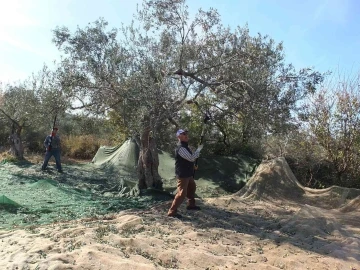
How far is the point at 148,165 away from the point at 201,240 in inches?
152

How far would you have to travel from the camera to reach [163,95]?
7.07 m

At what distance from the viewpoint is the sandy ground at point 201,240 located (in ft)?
15.0

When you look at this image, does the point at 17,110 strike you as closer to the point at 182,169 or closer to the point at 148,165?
the point at 148,165

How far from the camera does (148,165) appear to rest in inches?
364

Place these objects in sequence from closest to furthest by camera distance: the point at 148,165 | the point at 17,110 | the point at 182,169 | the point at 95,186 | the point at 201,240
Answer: the point at 201,240 < the point at 182,169 < the point at 148,165 < the point at 95,186 < the point at 17,110

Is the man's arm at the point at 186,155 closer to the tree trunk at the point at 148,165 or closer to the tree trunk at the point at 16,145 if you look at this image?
the tree trunk at the point at 148,165

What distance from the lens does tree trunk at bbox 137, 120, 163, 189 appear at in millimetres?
9125

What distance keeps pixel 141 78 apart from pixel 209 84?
1637mm

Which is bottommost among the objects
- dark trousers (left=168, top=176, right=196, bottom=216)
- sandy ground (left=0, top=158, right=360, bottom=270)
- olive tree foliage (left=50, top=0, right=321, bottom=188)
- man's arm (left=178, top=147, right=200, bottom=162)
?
sandy ground (left=0, top=158, right=360, bottom=270)

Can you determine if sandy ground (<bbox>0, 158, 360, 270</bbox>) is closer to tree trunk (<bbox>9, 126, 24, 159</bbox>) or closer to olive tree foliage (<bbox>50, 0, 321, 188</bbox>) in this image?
olive tree foliage (<bbox>50, 0, 321, 188</bbox>)

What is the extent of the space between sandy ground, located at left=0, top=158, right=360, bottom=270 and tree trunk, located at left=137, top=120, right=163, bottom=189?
1.49 metres

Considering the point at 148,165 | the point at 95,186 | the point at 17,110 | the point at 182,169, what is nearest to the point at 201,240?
the point at 182,169

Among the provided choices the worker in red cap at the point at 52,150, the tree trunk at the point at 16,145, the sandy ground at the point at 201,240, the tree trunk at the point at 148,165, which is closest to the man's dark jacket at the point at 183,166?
the sandy ground at the point at 201,240

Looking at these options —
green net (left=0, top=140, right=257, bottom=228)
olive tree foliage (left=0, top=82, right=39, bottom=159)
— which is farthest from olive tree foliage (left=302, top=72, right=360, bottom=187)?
olive tree foliage (left=0, top=82, right=39, bottom=159)
